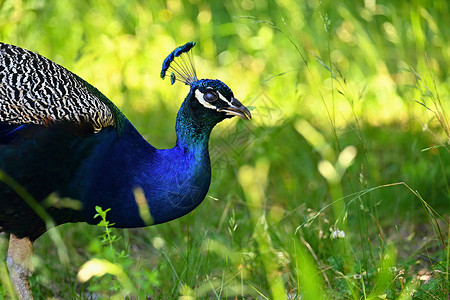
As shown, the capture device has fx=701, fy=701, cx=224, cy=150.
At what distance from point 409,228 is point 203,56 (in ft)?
7.00

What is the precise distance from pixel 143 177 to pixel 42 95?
0.47m

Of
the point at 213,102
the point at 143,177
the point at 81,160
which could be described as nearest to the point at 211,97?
the point at 213,102

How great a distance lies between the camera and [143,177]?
2492 mm

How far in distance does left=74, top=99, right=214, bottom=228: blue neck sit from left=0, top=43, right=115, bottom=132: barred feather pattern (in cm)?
10

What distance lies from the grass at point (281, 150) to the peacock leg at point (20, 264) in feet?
0.23

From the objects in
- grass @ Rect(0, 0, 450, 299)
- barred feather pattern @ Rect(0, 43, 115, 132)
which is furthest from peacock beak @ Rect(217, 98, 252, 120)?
barred feather pattern @ Rect(0, 43, 115, 132)

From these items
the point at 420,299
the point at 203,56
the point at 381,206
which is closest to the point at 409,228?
the point at 381,206

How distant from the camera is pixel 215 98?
2.52 metres

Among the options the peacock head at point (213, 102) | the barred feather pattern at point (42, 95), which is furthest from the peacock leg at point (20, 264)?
the peacock head at point (213, 102)

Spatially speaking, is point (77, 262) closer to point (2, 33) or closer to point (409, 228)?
point (2, 33)

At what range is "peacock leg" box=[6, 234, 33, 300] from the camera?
2.56 m

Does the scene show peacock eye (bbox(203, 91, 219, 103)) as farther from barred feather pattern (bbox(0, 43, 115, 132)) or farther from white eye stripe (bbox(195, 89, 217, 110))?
barred feather pattern (bbox(0, 43, 115, 132))

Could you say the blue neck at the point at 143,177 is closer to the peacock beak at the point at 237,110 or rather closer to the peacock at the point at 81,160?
the peacock at the point at 81,160

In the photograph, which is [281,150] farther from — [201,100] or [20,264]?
[20,264]
